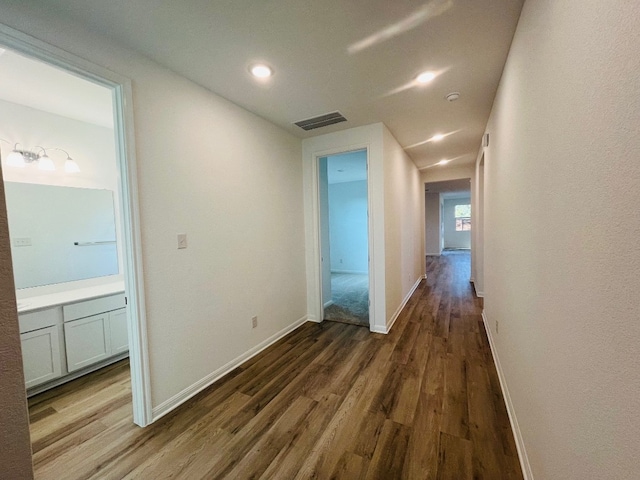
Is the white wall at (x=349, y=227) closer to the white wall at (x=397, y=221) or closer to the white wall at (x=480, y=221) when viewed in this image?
the white wall at (x=397, y=221)

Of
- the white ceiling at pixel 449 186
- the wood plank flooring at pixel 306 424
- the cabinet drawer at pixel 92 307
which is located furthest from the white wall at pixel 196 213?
the white ceiling at pixel 449 186

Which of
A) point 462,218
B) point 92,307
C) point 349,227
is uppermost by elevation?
point 462,218

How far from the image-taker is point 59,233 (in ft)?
8.96

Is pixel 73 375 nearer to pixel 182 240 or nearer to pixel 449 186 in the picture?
pixel 182 240

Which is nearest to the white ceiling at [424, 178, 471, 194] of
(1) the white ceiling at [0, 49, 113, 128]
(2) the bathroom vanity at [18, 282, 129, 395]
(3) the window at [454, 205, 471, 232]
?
(3) the window at [454, 205, 471, 232]

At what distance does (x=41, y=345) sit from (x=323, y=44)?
3251mm

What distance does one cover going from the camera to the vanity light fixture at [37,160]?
2398 mm

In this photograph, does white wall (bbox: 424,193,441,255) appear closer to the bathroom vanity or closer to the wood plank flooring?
the wood plank flooring

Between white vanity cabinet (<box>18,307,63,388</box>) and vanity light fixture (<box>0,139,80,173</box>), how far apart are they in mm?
1407

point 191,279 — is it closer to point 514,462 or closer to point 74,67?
point 74,67

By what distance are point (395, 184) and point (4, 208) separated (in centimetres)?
380

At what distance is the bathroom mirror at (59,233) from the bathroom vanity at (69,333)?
24 cm

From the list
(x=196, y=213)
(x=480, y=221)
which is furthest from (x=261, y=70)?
(x=480, y=221)

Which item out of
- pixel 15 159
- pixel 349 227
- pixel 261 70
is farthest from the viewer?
pixel 349 227
